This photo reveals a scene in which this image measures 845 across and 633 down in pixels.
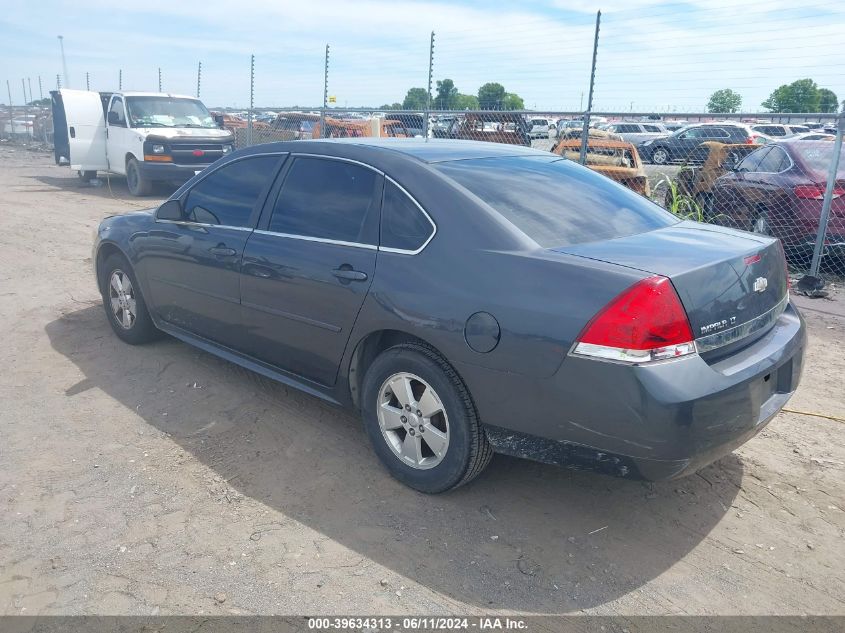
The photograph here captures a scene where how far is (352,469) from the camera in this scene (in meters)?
3.71

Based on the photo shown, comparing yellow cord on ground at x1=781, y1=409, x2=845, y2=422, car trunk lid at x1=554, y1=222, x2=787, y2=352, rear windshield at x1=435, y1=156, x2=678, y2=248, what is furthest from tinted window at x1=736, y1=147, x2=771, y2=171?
car trunk lid at x1=554, y1=222, x2=787, y2=352

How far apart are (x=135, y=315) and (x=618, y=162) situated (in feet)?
28.6

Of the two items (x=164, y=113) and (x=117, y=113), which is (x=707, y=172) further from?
(x=117, y=113)

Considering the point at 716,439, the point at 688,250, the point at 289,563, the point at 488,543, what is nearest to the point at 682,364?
the point at 716,439

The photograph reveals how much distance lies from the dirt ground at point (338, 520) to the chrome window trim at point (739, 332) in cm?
87

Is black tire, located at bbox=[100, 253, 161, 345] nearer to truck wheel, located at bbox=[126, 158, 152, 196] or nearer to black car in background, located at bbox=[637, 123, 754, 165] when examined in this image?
truck wheel, located at bbox=[126, 158, 152, 196]

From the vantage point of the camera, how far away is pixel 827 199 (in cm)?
751

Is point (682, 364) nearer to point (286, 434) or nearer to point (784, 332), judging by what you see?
point (784, 332)

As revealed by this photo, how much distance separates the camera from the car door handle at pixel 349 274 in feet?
11.5

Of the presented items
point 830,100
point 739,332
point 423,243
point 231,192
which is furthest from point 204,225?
point 830,100

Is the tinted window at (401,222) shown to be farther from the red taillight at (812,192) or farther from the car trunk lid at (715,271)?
the red taillight at (812,192)

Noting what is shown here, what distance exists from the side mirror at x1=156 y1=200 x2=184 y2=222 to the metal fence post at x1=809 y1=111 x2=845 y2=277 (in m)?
6.41

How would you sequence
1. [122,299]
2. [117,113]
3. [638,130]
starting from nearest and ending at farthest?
[122,299], [117,113], [638,130]

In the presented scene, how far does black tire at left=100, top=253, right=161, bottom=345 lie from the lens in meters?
5.29
